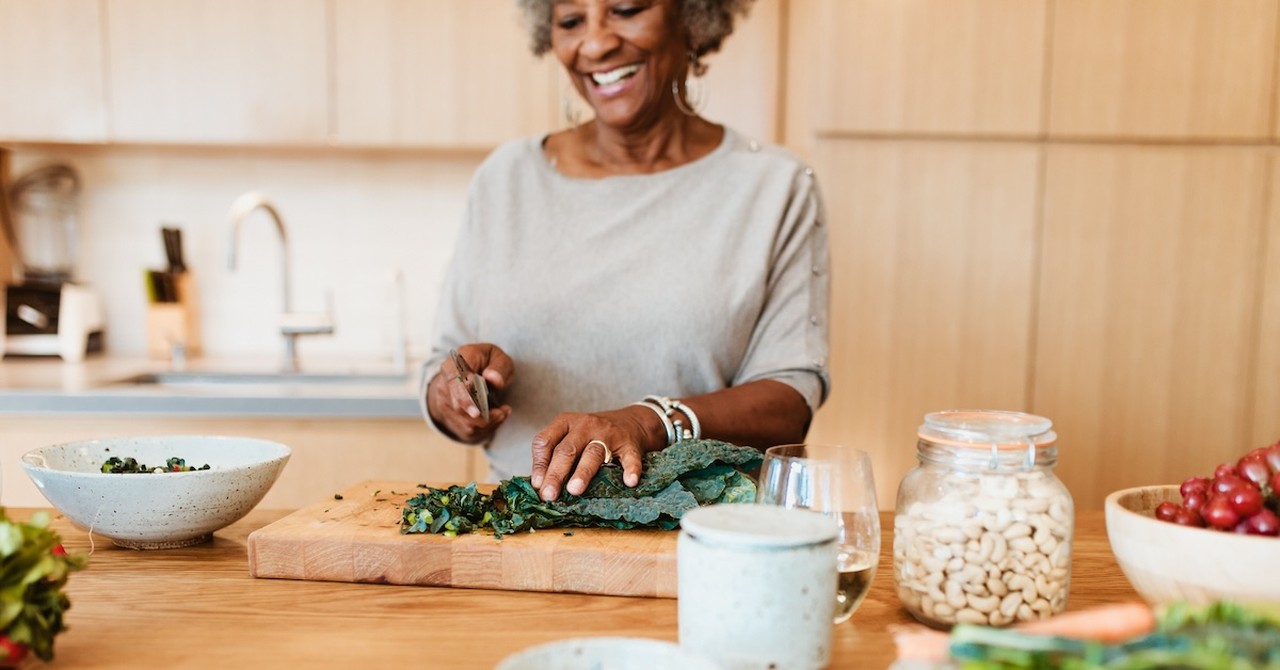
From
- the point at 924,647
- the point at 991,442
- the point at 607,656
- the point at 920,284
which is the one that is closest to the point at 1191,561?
the point at 991,442

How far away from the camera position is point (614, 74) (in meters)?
1.54

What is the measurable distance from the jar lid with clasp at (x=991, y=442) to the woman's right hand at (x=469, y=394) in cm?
65

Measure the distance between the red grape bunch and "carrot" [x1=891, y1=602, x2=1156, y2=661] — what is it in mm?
177

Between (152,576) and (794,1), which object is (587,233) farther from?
(794,1)

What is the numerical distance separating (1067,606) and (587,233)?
93 centimetres

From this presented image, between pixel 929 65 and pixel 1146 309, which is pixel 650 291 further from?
pixel 1146 309

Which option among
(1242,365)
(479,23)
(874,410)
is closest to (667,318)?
(874,410)

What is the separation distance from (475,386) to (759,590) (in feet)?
2.30

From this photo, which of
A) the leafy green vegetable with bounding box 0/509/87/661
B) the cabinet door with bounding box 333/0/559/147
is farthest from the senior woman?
the cabinet door with bounding box 333/0/559/147

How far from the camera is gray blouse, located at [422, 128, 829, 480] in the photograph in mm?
1525

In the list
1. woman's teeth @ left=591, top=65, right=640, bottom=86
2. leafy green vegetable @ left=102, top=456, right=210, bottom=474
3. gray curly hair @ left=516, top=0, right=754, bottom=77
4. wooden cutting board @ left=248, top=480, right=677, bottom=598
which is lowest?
wooden cutting board @ left=248, top=480, right=677, bottom=598

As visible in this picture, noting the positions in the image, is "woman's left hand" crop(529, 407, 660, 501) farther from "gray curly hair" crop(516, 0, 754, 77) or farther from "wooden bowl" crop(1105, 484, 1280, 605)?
"gray curly hair" crop(516, 0, 754, 77)

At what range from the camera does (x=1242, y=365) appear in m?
2.49

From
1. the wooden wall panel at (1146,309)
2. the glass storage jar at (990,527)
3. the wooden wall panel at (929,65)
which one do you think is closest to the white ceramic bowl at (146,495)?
the glass storage jar at (990,527)
